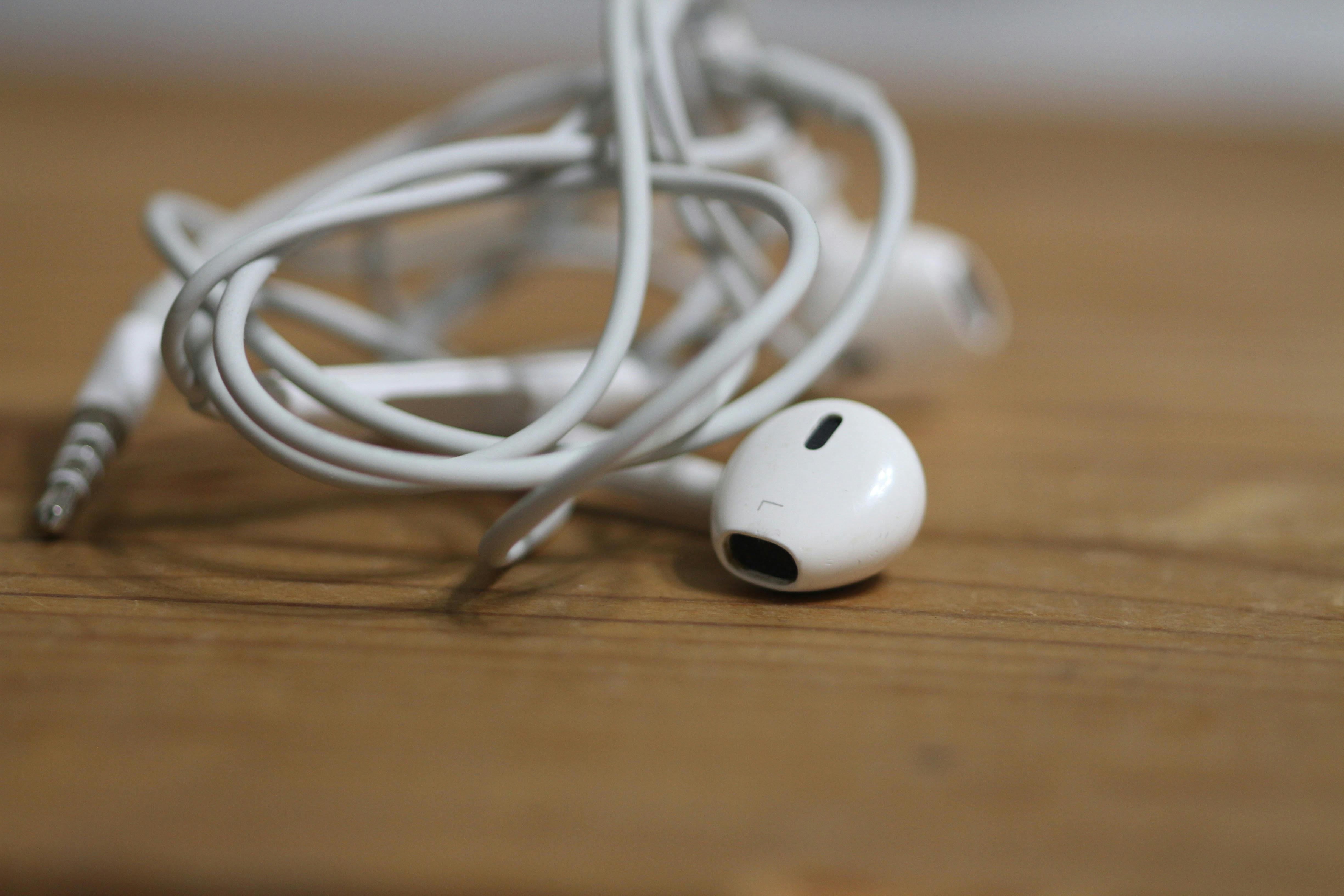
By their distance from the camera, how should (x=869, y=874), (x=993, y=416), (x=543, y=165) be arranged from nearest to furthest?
(x=869, y=874) → (x=543, y=165) → (x=993, y=416)

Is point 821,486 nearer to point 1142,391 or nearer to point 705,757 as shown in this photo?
point 705,757

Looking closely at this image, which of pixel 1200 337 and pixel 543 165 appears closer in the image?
pixel 543 165

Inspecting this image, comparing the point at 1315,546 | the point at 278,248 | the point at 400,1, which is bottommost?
the point at 1315,546

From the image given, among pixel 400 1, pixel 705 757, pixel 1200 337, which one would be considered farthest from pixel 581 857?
pixel 400 1

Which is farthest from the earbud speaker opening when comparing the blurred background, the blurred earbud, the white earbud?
the blurred background

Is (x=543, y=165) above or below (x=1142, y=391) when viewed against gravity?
above

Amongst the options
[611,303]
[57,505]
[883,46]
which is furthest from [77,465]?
[883,46]
